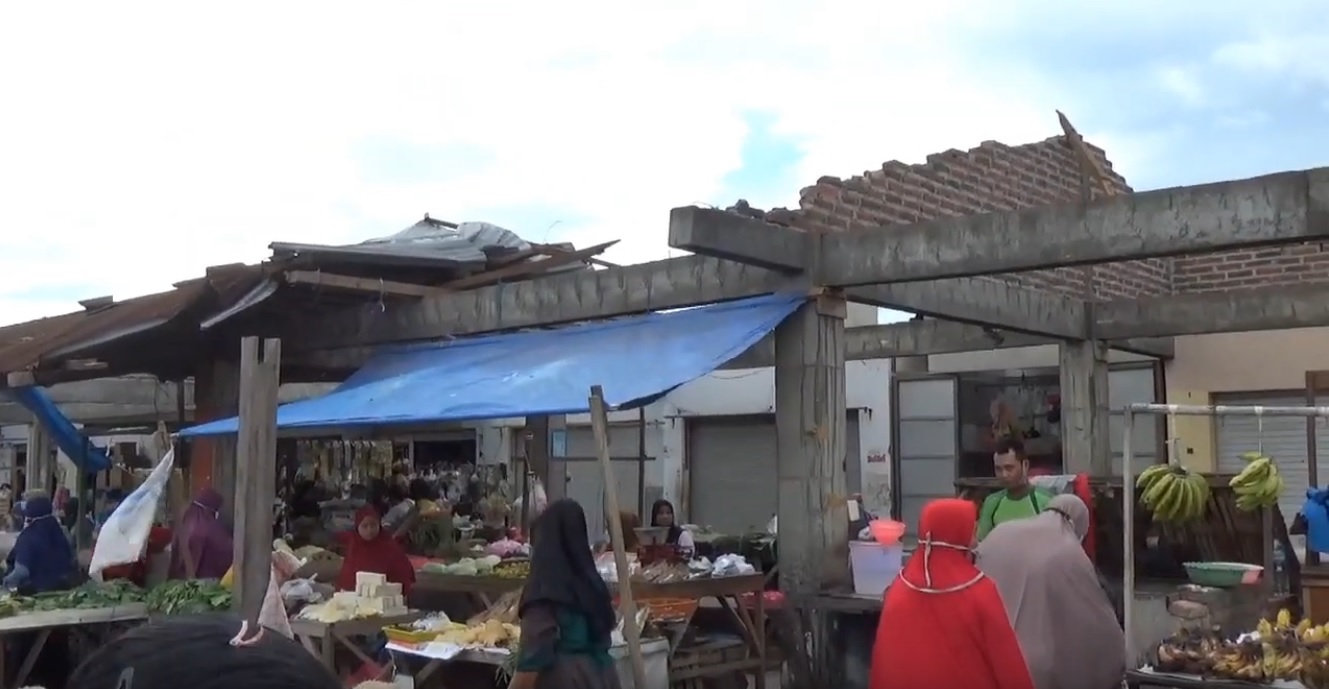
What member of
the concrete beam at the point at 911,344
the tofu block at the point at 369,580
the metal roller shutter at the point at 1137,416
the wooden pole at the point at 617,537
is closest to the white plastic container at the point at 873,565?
the wooden pole at the point at 617,537

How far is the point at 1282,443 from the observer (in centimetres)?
1170

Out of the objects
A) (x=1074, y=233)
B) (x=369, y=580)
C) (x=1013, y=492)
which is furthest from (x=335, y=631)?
(x=1074, y=233)

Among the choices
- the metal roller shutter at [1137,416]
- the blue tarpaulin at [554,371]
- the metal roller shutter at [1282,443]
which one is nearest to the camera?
the blue tarpaulin at [554,371]

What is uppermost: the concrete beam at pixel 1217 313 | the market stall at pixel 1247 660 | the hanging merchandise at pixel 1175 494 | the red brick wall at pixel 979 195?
the red brick wall at pixel 979 195

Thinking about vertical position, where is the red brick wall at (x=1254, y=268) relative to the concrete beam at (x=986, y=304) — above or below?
above

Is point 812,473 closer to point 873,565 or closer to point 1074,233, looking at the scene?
point 873,565

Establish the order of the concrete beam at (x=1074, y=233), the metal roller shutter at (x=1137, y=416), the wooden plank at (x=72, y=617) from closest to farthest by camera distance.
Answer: the concrete beam at (x=1074, y=233), the wooden plank at (x=72, y=617), the metal roller shutter at (x=1137, y=416)

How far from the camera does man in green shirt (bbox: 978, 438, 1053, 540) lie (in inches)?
260

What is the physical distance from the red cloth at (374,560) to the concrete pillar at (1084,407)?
585 centimetres

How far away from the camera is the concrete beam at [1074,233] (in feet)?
21.1

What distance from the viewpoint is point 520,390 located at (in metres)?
7.80

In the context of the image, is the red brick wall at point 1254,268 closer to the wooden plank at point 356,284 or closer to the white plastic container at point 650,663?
the white plastic container at point 650,663

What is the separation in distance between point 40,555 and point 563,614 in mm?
6505

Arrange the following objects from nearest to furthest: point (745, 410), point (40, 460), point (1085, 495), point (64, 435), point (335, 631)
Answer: point (1085, 495) < point (335, 631) < point (64, 435) < point (745, 410) < point (40, 460)
